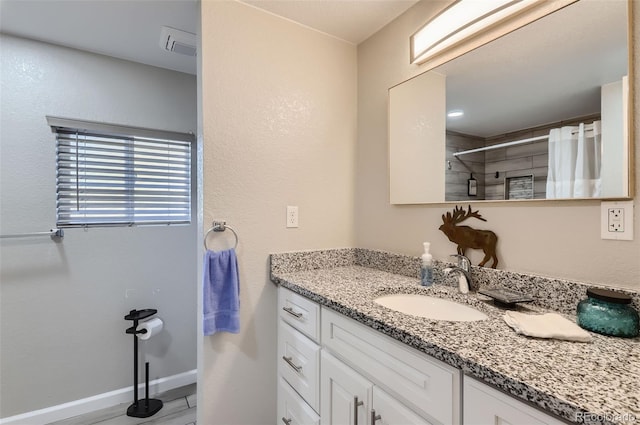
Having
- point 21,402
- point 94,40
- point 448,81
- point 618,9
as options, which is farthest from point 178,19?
point 21,402

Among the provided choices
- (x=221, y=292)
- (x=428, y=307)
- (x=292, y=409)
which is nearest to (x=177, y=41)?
(x=221, y=292)

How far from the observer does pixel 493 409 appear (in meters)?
0.62

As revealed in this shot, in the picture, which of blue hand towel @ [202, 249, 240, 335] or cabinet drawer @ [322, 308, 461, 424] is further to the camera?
blue hand towel @ [202, 249, 240, 335]

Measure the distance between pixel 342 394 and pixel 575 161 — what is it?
3.64ft

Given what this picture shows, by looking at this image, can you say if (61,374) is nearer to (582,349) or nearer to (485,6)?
(582,349)

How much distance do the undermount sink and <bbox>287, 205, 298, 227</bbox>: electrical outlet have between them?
64cm

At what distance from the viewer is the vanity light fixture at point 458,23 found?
3.62ft

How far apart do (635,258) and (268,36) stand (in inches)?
68.7

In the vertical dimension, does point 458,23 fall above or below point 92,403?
above

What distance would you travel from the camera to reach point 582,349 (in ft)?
2.31

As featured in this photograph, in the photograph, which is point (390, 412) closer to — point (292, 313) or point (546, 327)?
point (546, 327)

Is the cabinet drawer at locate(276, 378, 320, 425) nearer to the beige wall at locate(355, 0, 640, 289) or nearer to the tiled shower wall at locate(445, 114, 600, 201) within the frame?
the beige wall at locate(355, 0, 640, 289)

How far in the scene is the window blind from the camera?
189 cm

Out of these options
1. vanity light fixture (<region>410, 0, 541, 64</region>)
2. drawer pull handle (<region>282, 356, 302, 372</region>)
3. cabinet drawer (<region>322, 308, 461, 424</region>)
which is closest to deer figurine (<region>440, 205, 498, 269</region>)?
cabinet drawer (<region>322, 308, 461, 424</region>)
